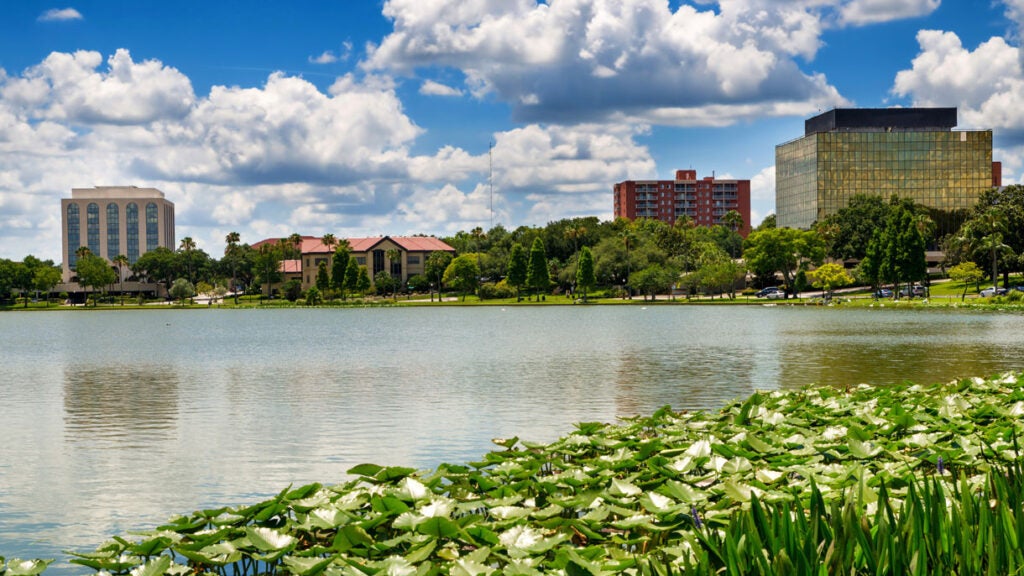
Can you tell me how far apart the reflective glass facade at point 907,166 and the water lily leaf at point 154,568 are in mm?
186804

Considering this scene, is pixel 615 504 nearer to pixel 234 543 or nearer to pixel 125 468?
pixel 234 543

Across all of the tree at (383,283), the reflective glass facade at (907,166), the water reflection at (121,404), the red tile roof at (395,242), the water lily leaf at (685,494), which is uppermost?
the reflective glass facade at (907,166)

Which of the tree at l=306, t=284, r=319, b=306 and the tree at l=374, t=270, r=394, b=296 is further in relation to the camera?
the tree at l=374, t=270, r=394, b=296

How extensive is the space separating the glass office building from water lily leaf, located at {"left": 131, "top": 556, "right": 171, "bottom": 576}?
18620 cm

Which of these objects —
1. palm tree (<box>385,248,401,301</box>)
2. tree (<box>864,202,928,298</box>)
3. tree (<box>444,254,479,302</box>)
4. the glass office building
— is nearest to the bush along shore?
tree (<box>864,202,928,298</box>)

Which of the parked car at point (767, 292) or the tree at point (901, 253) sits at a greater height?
the tree at point (901, 253)

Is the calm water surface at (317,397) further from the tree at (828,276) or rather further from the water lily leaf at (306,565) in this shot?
the tree at (828,276)

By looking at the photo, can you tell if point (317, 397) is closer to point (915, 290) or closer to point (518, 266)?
point (915, 290)

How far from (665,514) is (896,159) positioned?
193 meters

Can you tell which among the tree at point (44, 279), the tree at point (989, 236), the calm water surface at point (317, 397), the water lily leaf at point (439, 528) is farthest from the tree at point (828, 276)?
the tree at point (44, 279)

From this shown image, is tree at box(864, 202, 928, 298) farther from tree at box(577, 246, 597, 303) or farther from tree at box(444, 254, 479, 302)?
tree at box(444, 254, 479, 302)

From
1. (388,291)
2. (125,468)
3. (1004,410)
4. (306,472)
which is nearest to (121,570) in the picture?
(306,472)

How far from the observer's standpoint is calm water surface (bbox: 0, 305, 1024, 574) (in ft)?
44.2

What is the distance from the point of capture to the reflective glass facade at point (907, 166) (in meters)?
184
